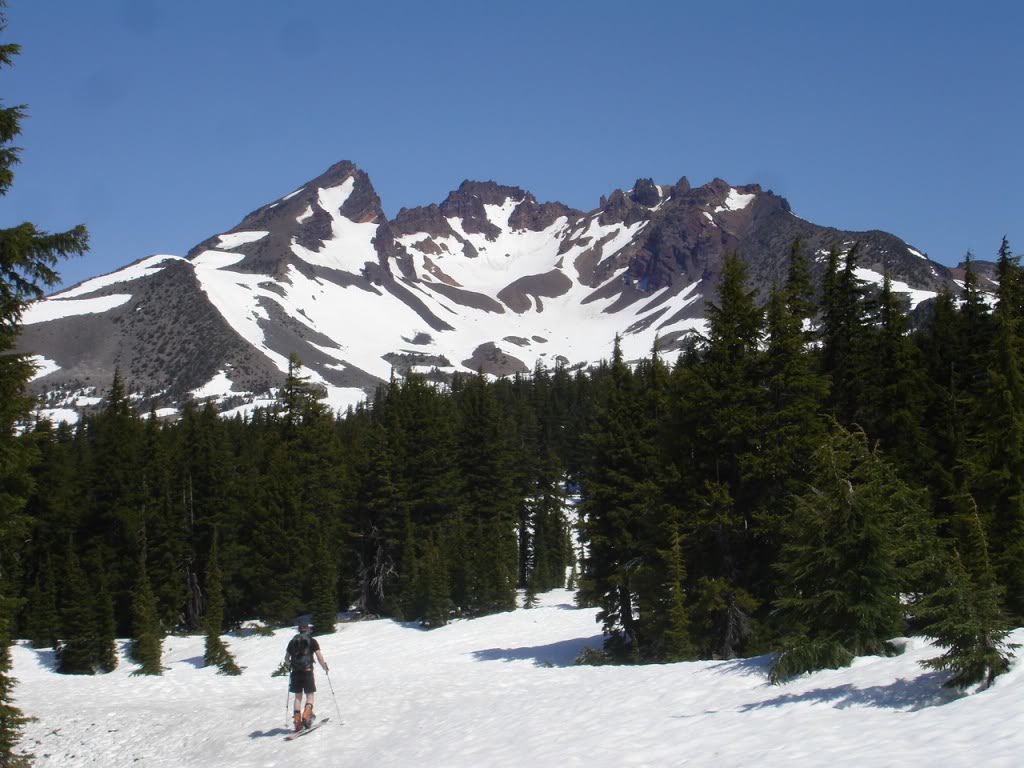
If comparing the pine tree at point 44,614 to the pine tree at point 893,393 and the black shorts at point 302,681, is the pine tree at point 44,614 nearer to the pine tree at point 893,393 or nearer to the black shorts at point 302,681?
the black shorts at point 302,681

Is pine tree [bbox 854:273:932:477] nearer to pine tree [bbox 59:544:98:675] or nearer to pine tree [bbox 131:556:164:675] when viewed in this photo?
pine tree [bbox 131:556:164:675]

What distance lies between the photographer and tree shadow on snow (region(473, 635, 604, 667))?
27094 millimetres

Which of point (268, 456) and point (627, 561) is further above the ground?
point (268, 456)

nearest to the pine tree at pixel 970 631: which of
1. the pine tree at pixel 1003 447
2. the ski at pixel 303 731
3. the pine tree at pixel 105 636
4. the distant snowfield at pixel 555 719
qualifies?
the distant snowfield at pixel 555 719

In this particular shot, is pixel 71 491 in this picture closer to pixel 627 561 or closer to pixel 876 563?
pixel 627 561

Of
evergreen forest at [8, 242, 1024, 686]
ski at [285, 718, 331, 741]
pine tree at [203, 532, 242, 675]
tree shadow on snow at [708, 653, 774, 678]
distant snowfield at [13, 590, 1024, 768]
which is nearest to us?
distant snowfield at [13, 590, 1024, 768]

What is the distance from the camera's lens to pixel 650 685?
1633 centimetres

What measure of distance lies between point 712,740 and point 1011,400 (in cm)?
1584

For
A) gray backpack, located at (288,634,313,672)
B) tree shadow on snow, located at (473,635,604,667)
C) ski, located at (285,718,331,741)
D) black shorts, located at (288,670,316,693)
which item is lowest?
tree shadow on snow, located at (473,635,604,667)

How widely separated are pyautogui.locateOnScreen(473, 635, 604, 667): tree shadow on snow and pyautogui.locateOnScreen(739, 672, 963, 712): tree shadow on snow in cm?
1414

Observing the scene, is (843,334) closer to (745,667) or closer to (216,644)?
(745,667)

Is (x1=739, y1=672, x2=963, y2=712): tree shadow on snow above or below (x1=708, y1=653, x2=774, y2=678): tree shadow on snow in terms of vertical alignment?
above

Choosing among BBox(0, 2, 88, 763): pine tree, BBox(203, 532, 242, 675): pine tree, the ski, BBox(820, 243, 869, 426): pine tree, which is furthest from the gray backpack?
BBox(820, 243, 869, 426): pine tree

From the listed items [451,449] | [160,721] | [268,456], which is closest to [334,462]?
[268,456]
